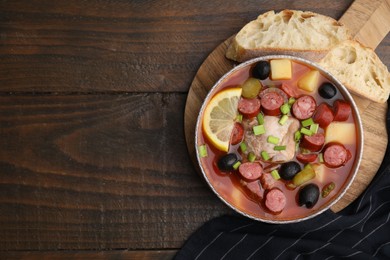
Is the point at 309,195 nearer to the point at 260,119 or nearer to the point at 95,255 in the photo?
the point at 260,119

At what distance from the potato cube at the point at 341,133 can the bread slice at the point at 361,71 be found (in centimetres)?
12

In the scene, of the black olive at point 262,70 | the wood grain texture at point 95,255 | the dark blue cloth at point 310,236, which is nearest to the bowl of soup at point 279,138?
the black olive at point 262,70

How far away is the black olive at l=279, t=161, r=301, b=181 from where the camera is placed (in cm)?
168

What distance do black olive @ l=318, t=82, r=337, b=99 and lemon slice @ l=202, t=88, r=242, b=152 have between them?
237 millimetres

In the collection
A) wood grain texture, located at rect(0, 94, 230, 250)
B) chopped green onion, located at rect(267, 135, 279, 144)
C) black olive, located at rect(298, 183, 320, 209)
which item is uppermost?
chopped green onion, located at rect(267, 135, 279, 144)

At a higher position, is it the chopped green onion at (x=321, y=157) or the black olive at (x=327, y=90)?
the black olive at (x=327, y=90)

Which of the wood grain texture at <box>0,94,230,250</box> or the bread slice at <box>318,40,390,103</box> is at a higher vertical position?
the bread slice at <box>318,40,390,103</box>

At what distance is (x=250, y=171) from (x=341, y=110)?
1.00ft

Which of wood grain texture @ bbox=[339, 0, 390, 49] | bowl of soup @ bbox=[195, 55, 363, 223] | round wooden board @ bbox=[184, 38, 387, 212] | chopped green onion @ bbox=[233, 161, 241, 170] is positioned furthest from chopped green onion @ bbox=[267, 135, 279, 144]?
wood grain texture @ bbox=[339, 0, 390, 49]

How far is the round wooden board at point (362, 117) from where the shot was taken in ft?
5.85

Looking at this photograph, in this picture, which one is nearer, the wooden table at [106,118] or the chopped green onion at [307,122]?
the chopped green onion at [307,122]

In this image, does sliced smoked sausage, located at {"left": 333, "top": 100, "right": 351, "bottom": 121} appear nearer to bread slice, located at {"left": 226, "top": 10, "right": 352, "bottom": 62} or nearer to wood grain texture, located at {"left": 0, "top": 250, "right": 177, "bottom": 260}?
bread slice, located at {"left": 226, "top": 10, "right": 352, "bottom": 62}

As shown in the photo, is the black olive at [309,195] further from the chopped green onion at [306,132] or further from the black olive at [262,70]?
the black olive at [262,70]

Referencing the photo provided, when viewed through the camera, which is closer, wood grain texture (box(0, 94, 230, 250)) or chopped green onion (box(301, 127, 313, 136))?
chopped green onion (box(301, 127, 313, 136))
